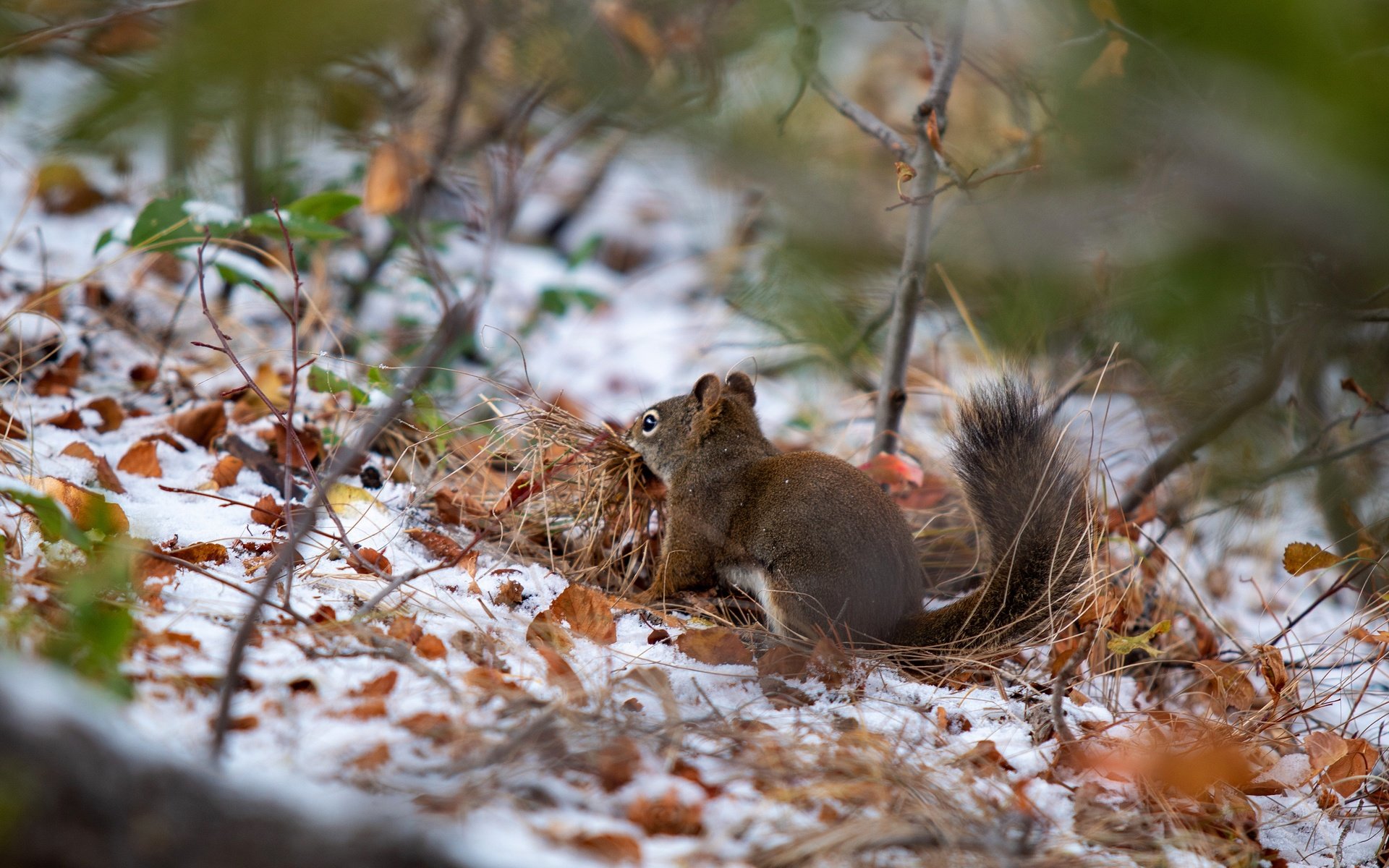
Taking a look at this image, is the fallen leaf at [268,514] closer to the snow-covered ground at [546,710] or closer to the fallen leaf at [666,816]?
the snow-covered ground at [546,710]

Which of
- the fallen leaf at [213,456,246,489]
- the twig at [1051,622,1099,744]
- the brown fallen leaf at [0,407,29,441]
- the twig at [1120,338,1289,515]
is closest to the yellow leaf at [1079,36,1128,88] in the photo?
the twig at [1120,338,1289,515]

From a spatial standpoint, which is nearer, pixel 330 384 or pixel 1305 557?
pixel 1305 557

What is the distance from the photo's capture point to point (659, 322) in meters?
5.31

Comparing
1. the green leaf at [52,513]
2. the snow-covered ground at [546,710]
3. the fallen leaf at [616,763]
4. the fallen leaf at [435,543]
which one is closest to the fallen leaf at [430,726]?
the snow-covered ground at [546,710]

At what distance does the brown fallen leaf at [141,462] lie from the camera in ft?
7.85

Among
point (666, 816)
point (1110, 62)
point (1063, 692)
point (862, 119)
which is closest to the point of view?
point (666, 816)

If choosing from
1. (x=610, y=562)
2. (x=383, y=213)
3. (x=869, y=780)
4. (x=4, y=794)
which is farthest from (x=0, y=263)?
(x=869, y=780)

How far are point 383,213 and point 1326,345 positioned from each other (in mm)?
3054

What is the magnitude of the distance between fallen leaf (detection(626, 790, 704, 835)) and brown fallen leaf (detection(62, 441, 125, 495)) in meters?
1.60

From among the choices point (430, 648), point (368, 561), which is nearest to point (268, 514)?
point (368, 561)

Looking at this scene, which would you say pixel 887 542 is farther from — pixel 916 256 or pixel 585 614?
pixel 916 256

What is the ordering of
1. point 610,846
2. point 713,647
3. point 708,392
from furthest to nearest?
1. point 708,392
2. point 713,647
3. point 610,846

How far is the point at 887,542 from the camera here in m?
2.24

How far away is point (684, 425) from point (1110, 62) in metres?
1.32
